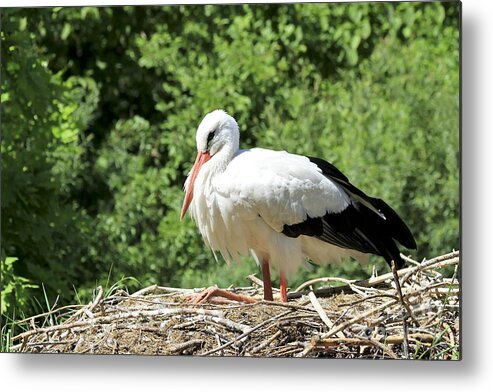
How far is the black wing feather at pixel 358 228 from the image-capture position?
13.9ft

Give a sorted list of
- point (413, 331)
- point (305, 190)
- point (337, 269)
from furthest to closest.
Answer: point (337, 269), point (305, 190), point (413, 331)

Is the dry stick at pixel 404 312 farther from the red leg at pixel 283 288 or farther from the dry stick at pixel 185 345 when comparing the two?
the dry stick at pixel 185 345

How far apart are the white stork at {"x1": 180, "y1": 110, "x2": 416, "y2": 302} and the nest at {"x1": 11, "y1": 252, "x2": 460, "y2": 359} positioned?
0.72ft

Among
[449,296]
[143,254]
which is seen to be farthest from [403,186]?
[449,296]

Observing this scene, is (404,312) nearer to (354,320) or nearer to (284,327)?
(354,320)

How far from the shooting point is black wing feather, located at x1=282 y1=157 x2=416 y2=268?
424 centimetres

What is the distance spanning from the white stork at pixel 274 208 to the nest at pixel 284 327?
0.72ft

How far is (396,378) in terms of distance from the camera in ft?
13.1

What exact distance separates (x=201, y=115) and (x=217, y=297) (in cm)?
176

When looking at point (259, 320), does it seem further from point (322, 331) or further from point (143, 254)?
point (143, 254)

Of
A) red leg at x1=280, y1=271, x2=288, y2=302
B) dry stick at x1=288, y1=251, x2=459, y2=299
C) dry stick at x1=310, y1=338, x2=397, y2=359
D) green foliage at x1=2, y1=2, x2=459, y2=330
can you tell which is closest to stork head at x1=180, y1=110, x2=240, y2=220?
red leg at x1=280, y1=271, x2=288, y2=302

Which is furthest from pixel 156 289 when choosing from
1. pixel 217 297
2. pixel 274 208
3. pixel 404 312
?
pixel 404 312

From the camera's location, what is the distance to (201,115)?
19.3 ft

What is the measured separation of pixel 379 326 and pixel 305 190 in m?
0.54
